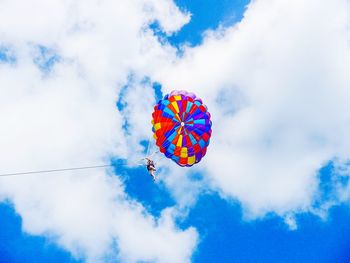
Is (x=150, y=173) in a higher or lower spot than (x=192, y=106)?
lower

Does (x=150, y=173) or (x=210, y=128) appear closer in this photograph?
(x=150, y=173)

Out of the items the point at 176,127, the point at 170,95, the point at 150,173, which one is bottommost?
the point at 150,173

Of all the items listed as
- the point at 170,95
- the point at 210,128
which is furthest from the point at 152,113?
the point at 210,128

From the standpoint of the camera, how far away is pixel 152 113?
21.0m

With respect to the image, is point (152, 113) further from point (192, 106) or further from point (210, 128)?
point (210, 128)

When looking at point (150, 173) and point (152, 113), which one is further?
point (152, 113)

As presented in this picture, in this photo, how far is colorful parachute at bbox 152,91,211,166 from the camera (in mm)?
20484

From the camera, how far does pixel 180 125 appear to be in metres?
20.6

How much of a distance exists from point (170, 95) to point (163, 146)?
11.0 feet

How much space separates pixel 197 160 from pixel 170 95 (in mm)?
4645

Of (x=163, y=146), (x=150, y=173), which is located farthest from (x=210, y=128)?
(x=150, y=173)

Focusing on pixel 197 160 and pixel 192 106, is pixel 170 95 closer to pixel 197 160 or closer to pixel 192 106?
pixel 192 106

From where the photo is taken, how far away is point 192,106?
809 inches

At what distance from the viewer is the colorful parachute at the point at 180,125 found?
20.5 metres
